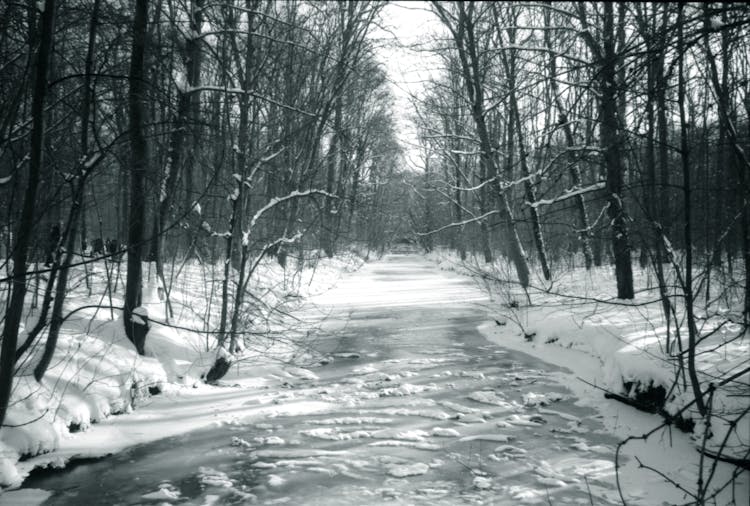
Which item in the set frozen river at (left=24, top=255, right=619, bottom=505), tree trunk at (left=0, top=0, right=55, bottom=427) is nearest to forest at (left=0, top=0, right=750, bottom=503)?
tree trunk at (left=0, top=0, right=55, bottom=427)

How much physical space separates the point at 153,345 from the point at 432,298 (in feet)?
38.4

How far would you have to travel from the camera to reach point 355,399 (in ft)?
A: 23.7

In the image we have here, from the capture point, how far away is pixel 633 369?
22.8ft

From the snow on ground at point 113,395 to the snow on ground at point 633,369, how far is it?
3417 millimetres

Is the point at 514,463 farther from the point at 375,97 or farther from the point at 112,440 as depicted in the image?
the point at 375,97

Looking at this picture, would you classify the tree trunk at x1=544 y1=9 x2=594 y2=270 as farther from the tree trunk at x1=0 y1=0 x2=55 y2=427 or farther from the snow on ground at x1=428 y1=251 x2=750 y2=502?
the tree trunk at x1=0 y1=0 x2=55 y2=427

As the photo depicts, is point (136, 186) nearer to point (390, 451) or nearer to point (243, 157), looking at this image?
point (243, 157)

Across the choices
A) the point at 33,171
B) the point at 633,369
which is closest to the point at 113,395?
the point at 33,171

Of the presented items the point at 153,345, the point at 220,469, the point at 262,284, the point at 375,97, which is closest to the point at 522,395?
the point at 220,469

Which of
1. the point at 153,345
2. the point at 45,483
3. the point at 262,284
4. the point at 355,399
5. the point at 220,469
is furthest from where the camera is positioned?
the point at 262,284

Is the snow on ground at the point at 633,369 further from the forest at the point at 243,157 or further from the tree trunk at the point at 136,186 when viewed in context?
the tree trunk at the point at 136,186

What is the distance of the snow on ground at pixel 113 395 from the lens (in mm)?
5227

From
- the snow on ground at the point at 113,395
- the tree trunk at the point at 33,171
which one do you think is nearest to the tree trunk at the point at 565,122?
the tree trunk at the point at 33,171

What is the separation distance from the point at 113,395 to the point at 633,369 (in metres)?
6.27
